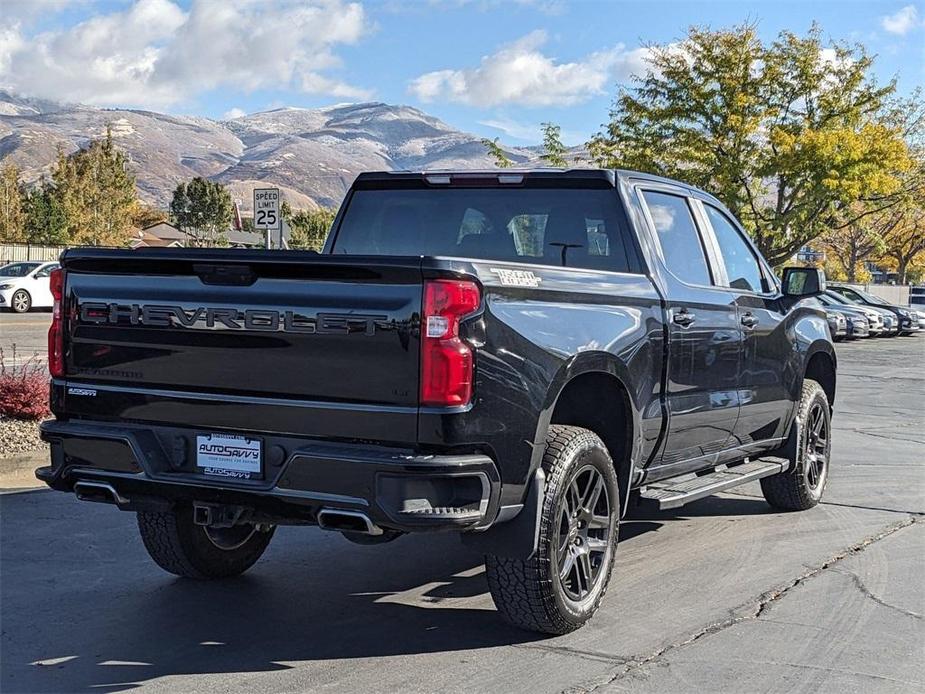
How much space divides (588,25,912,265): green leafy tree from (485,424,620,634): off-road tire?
3088cm

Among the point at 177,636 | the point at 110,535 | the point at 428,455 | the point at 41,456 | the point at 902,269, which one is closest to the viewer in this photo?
the point at 428,455

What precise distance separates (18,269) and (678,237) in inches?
1160

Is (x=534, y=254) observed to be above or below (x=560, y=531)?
above

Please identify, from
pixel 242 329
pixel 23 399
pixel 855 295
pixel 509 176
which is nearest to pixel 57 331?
pixel 242 329

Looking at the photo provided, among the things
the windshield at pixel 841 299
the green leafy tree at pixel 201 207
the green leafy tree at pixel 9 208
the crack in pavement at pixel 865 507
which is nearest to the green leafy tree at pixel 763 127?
the windshield at pixel 841 299

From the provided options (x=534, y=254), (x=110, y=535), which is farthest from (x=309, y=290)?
(x=110, y=535)

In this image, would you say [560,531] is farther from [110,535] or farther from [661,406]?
[110,535]

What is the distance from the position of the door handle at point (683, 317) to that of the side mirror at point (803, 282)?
179 cm

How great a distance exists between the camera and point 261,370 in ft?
15.3

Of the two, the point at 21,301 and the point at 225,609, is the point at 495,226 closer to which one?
the point at 225,609

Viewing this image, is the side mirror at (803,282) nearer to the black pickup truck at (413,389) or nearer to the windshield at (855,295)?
the black pickup truck at (413,389)

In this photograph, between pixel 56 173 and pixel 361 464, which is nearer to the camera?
pixel 361 464

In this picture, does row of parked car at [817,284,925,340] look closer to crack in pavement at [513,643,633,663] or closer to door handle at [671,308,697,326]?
door handle at [671,308,697,326]

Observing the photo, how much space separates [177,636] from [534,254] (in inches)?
111
